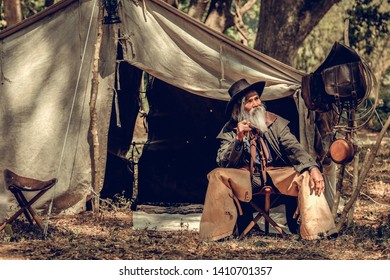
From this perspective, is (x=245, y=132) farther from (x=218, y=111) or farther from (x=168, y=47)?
(x=218, y=111)

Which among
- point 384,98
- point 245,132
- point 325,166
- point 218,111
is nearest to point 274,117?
point 245,132

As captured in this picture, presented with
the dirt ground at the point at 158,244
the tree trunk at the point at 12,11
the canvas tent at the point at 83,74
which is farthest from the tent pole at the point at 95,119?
the tree trunk at the point at 12,11

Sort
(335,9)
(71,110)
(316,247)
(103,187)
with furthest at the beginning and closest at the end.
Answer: (335,9), (103,187), (71,110), (316,247)

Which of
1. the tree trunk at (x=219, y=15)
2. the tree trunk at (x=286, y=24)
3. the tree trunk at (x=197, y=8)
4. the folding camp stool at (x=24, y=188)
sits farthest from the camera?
the tree trunk at (x=197, y=8)

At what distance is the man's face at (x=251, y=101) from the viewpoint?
735cm

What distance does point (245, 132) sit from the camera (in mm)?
7121

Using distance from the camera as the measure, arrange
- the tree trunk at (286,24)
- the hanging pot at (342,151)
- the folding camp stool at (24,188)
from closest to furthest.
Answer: the hanging pot at (342,151) → the folding camp stool at (24,188) → the tree trunk at (286,24)

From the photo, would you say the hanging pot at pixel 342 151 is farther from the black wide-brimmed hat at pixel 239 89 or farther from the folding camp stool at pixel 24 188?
the folding camp stool at pixel 24 188

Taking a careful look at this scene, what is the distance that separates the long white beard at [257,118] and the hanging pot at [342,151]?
1.97ft

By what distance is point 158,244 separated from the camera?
740cm

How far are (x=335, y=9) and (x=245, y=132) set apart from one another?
497 inches

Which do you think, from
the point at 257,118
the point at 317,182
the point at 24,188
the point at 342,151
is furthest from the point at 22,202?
the point at 342,151

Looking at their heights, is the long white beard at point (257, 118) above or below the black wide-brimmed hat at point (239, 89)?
below

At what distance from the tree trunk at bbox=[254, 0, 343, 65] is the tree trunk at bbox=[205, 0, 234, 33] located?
762mm
